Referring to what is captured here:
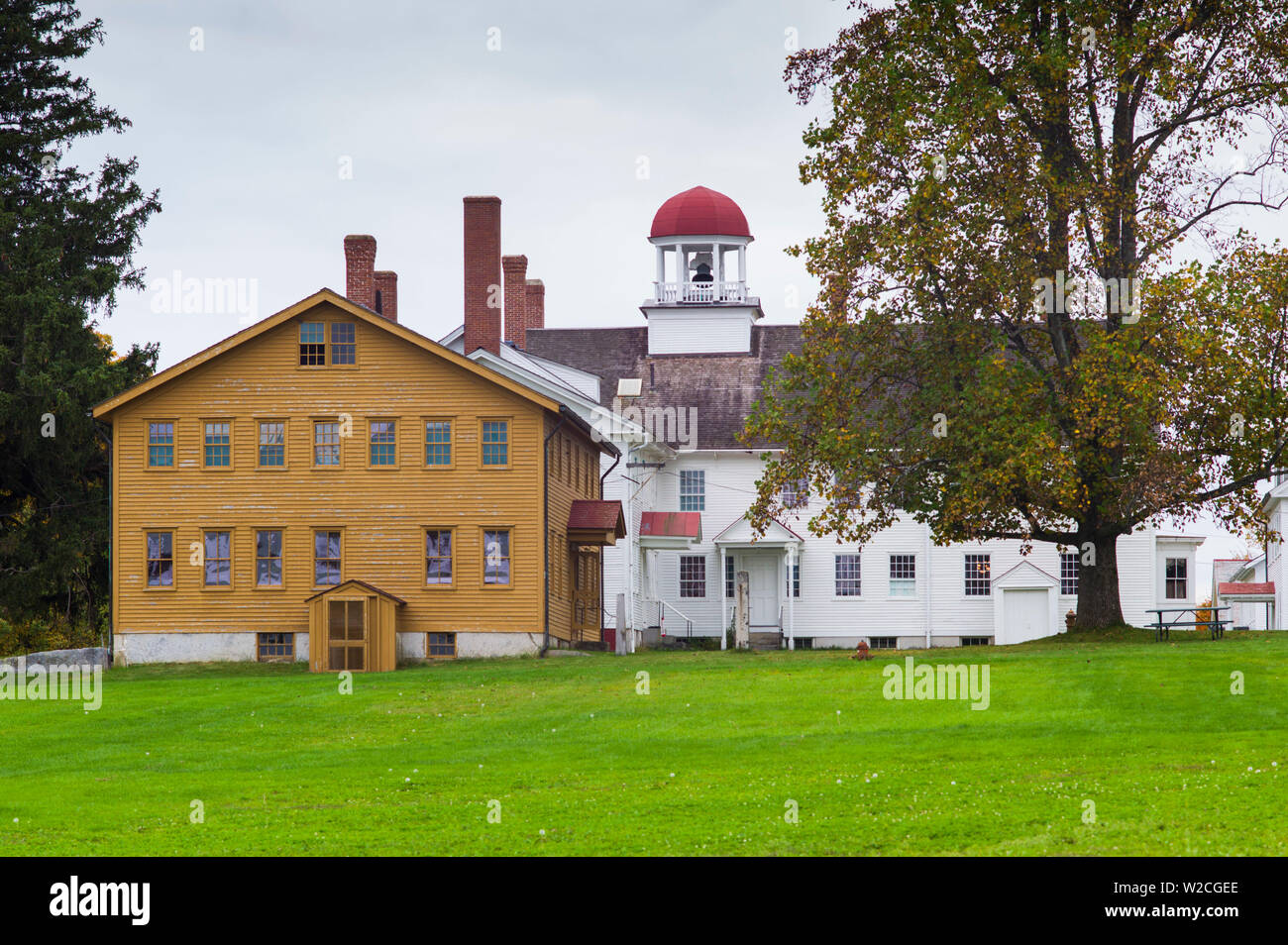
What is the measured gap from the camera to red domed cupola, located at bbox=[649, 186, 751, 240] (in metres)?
57.3

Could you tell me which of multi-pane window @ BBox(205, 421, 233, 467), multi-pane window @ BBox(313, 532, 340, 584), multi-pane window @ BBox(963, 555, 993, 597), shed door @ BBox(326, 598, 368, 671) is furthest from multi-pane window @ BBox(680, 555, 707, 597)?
multi-pane window @ BBox(205, 421, 233, 467)

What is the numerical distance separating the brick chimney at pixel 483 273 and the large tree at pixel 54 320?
9.44 metres

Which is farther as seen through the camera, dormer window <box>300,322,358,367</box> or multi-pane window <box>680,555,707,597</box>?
multi-pane window <box>680,555,707,597</box>

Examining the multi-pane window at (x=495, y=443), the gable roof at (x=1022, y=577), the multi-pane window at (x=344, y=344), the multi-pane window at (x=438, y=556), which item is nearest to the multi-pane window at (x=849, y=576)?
the gable roof at (x=1022, y=577)

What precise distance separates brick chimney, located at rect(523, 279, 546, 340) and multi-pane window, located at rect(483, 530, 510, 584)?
896 inches

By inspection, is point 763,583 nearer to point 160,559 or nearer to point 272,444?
point 272,444

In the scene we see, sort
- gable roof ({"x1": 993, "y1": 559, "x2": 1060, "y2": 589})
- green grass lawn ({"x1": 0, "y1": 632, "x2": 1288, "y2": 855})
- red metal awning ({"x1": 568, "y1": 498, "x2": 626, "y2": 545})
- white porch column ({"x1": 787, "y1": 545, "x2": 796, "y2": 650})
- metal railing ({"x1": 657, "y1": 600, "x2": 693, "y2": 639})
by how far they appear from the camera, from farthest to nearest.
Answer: metal railing ({"x1": 657, "y1": 600, "x2": 693, "y2": 639})
white porch column ({"x1": 787, "y1": 545, "x2": 796, "y2": 650})
gable roof ({"x1": 993, "y1": 559, "x2": 1060, "y2": 589})
red metal awning ({"x1": 568, "y1": 498, "x2": 626, "y2": 545})
green grass lawn ({"x1": 0, "y1": 632, "x2": 1288, "y2": 855})

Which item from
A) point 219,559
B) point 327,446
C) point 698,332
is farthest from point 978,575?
point 219,559

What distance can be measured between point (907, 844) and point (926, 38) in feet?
76.4

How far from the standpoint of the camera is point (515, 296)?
55.8 metres

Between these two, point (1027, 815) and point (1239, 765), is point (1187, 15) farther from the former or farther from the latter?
point (1027, 815)

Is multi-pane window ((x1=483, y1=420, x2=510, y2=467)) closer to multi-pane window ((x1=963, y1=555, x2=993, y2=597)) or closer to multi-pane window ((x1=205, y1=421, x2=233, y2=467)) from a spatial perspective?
multi-pane window ((x1=205, y1=421, x2=233, y2=467))

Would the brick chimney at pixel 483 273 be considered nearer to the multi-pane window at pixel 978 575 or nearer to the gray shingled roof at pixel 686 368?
the gray shingled roof at pixel 686 368
